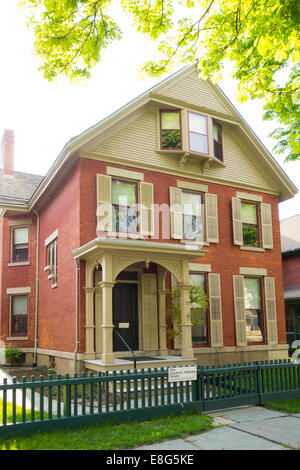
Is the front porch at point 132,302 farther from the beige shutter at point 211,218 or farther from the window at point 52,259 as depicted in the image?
the window at point 52,259

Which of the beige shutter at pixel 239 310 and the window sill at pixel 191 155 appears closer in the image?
the window sill at pixel 191 155

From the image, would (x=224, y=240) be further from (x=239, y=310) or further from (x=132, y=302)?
(x=132, y=302)

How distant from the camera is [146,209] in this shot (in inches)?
534

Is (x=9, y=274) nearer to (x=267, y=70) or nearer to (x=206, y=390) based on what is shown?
(x=206, y=390)

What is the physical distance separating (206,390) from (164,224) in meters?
6.46

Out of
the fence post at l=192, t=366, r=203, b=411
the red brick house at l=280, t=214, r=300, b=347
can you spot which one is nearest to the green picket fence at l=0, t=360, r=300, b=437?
the fence post at l=192, t=366, r=203, b=411

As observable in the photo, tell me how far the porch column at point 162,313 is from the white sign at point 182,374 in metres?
4.83

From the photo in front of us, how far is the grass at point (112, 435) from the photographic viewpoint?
19.5 feet

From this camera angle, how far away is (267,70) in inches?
316

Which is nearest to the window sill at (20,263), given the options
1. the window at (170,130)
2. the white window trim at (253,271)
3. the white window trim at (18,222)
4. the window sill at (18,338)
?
the white window trim at (18,222)

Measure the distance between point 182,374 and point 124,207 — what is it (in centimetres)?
650

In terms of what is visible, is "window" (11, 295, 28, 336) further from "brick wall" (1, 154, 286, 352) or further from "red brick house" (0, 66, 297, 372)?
"brick wall" (1, 154, 286, 352)
